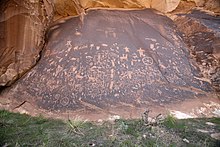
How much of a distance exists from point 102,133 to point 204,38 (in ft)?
9.50

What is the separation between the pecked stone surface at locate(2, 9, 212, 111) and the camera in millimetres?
4305

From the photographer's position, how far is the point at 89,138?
3100 mm

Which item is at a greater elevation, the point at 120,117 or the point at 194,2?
the point at 194,2

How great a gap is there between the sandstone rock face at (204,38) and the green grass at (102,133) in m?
1.24

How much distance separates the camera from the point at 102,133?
327 cm

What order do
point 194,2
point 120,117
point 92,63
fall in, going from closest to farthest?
1. point 120,117
2. point 92,63
3. point 194,2

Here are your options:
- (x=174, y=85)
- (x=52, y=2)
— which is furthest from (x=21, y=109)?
(x=174, y=85)

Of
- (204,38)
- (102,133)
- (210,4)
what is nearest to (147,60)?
(204,38)

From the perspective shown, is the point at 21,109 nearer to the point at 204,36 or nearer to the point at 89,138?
the point at 89,138

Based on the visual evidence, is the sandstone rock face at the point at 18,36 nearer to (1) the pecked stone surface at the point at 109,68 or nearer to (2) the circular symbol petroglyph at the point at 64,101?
(1) the pecked stone surface at the point at 109,68

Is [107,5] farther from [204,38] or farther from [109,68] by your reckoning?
[204,38]

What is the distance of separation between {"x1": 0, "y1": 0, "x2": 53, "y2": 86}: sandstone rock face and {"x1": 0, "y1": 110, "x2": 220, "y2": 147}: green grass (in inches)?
48.7

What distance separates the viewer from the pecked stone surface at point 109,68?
430 centimetres

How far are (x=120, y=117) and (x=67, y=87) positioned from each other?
976mm
